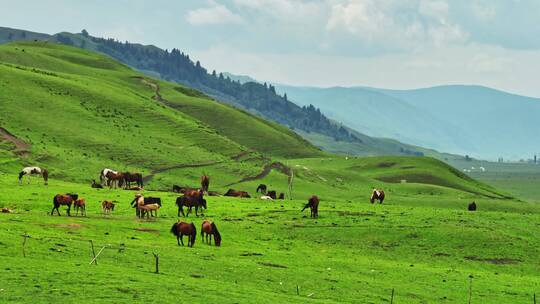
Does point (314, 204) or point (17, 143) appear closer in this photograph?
point (314, 204)

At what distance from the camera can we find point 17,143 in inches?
4577

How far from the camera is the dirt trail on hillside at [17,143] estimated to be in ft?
364

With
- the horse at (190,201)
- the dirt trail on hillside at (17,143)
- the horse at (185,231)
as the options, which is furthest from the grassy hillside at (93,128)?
the horse at (185,231)

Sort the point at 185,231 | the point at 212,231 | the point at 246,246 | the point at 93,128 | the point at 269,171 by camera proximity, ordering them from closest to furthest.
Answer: the point at 185,231 → the point at 212,231 → the point at 246,246 → the point at 269,171 → the point at 93,128

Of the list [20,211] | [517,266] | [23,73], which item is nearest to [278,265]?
[517,266]

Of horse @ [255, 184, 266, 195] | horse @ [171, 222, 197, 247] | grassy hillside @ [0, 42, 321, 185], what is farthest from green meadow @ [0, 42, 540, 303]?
horse @ [255, 184, 266, 195]

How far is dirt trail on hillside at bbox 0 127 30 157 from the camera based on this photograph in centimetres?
11106

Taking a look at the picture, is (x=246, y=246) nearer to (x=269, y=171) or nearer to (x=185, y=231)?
(x=185, y=231)

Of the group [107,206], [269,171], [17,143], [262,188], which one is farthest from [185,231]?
[269,171]

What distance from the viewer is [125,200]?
73.6 metres

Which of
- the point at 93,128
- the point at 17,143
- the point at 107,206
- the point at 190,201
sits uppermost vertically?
the point at 93,128

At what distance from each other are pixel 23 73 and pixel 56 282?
130780 millimetres

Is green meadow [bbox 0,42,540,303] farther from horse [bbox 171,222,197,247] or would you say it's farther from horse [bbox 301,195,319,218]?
horse [bbox 171,222,197,247]

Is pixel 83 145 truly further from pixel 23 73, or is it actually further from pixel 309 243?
pixel 309 243
